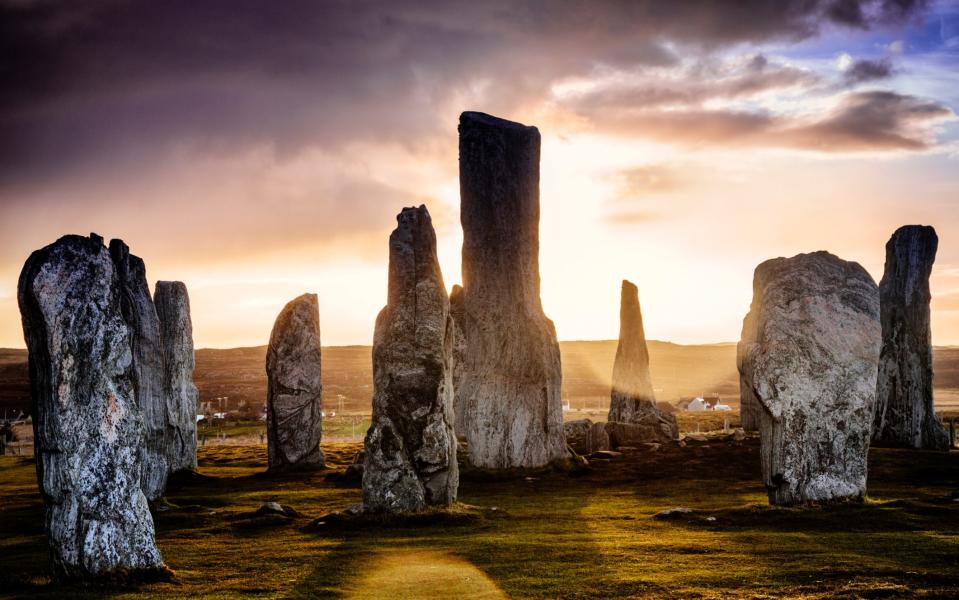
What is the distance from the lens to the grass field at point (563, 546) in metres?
9.68

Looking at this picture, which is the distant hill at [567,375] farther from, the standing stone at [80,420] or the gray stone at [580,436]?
the standing stone at [80,420]

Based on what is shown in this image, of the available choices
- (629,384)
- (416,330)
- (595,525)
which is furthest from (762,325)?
(629,384)

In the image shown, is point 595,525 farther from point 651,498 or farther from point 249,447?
point 249,447

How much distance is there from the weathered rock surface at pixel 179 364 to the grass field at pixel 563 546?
11.2ft

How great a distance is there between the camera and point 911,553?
10.9m

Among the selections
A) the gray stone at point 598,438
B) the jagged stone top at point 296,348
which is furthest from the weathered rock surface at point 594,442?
the jagged stone top at point 296,348

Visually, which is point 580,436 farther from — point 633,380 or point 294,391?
point 294,391

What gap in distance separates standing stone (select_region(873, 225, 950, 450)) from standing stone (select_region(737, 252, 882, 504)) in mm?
12629

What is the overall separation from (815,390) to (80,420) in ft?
34.5

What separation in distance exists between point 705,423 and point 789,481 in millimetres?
24072

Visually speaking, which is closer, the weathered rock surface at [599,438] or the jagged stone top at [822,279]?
the jagged stone top at [822,279]

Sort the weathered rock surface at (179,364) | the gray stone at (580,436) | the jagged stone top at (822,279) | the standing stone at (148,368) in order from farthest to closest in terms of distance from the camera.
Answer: the gray stone at (580,436) < the weathered rock surface at (179,364) < the standing stone at (148,368) < the jagged stone top at (822,279)

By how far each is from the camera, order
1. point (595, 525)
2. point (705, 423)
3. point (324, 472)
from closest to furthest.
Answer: point (595, 525)
point (324, 472)
point (705, 423)

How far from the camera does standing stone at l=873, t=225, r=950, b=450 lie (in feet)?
83.6
